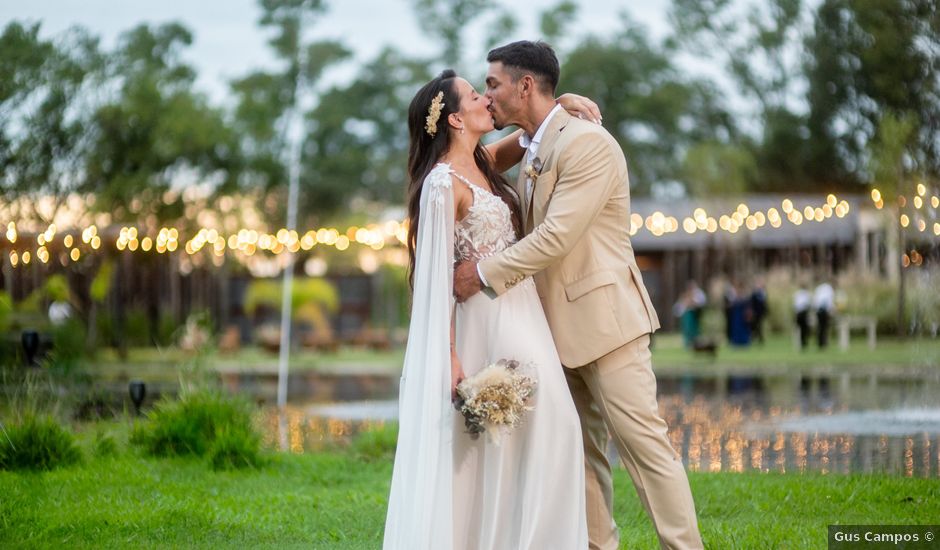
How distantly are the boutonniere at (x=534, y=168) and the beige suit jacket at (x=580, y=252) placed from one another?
3 centimetres

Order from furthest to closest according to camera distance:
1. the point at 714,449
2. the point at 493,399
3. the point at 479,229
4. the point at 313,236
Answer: the point at 313,236 < the point at 714,449 < the point at 479,229 < the point at 493,399

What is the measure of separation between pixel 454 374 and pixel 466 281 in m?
0.41

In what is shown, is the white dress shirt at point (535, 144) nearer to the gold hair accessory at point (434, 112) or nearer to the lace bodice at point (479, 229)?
the lace bodice at point (479, 229)

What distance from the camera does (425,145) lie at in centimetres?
542

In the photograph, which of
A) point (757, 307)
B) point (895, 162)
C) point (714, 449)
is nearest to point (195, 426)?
point (714, 449)

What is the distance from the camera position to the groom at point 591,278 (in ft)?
16.5

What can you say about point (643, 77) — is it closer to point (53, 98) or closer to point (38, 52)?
point (53, 98)

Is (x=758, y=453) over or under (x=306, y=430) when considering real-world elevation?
over

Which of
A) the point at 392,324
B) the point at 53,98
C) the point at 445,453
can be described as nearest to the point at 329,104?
the point at 392,324

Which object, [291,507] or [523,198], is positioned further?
[291,507]

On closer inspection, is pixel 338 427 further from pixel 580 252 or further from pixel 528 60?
pixel 528 60

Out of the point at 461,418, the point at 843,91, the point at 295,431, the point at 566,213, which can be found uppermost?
the point at 843,91

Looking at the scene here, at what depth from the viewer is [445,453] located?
5.04m

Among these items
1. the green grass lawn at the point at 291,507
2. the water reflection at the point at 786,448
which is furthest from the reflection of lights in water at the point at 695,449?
the green grass lawn at the point at 291,507
